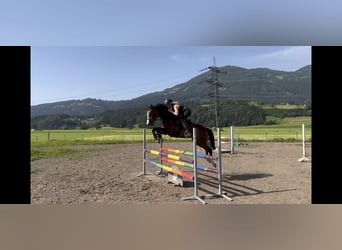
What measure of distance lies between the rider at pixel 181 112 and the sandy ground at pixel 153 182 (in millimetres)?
871

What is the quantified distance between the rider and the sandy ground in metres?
0.87

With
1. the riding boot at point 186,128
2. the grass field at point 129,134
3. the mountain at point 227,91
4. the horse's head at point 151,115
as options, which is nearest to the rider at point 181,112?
the riding boot at point 186,128

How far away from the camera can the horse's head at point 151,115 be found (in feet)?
15.8

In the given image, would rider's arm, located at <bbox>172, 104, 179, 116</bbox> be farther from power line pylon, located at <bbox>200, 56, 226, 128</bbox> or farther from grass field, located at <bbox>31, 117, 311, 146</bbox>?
grass field, located at <bbox>31, 117, 311, 146</bbox>


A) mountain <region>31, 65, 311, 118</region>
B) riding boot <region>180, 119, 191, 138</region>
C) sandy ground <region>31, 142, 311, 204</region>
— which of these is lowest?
sandy ground <region>31, 142, 311, 204</region>

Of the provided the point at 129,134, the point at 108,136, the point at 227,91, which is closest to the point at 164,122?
the point at 227,91

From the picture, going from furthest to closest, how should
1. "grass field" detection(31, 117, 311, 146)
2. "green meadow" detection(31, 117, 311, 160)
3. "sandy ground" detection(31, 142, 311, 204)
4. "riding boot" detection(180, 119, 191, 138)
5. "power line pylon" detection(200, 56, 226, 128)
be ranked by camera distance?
"grass field" detection(31, 117, 311, 146) < "green meadow" detection(31, 117, 311, 160) < "power line pylon" detection(200, 56, 226, 128) < "riding boot" detection(180, 119, 191, 138) < "sandy ground" detection(31, 142, 311, 204)

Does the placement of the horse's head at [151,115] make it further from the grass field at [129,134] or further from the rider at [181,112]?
the grass field at [129,134]

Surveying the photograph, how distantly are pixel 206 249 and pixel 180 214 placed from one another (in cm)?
123

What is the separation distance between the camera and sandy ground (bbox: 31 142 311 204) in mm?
4266

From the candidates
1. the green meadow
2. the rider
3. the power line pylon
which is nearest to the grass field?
the green meadow

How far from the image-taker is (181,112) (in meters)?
5.02
